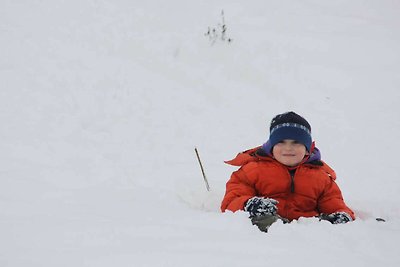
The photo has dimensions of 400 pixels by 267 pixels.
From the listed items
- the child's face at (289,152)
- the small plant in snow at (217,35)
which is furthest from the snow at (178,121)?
the child's face at (289,152)

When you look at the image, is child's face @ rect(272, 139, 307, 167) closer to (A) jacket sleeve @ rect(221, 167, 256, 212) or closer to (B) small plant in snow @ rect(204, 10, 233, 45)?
(A) jacket sleeve @ rect(221, 167, 256, 212)

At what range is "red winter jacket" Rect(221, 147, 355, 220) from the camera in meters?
3.51

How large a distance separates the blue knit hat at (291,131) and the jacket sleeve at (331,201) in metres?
0.38

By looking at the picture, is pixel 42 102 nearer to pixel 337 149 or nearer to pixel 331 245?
pixel 337 149

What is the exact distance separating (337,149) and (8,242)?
4033mm

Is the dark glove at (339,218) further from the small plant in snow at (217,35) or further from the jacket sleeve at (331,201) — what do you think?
the small plant in snow at (217,35)

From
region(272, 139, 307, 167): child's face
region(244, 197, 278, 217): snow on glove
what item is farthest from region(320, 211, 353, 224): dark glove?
region(272, 139, 307, 167): child's face

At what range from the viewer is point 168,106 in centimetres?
573

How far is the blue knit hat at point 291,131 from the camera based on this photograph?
11.9 ft

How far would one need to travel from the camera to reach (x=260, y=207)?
289cm

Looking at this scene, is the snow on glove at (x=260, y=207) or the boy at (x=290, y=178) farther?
→ the boy at (x=290, y=178)

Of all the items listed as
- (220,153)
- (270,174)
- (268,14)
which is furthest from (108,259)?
(268,14)

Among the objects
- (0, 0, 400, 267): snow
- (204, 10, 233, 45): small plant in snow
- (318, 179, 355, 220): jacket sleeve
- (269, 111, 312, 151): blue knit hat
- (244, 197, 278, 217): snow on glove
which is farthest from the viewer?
(204, 10, 233, 45): small plant in snow

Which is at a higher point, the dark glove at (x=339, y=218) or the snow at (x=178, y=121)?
the snow at (x=178, y=121)
